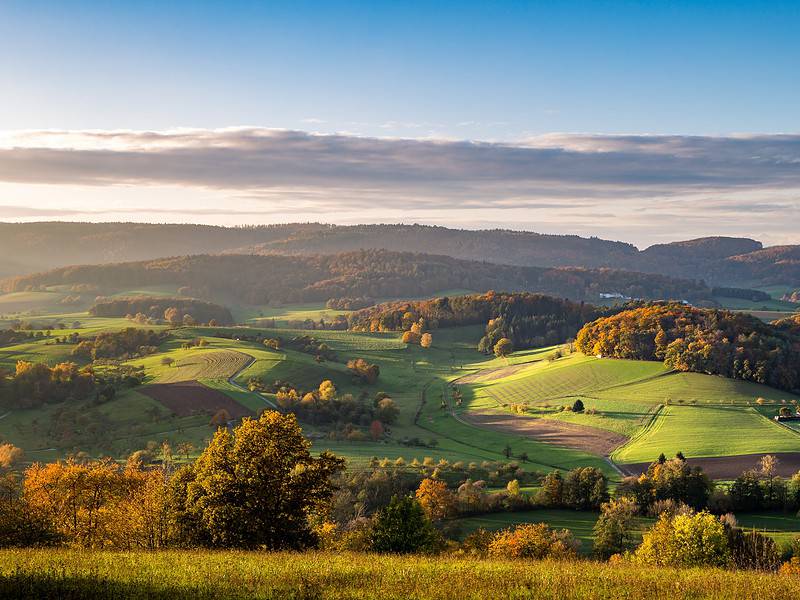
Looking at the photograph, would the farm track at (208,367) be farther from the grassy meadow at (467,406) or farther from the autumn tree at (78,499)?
the autumn tree at (78,499)

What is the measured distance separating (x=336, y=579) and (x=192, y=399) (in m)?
111

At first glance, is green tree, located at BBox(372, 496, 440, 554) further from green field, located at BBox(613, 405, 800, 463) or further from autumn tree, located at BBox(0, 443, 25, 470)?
autumn tree, located at BBox(0, 443, 25, 470)

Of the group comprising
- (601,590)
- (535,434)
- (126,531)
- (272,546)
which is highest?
(601,590)

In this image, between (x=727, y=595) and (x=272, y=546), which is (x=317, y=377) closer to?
(x=272, y=546)

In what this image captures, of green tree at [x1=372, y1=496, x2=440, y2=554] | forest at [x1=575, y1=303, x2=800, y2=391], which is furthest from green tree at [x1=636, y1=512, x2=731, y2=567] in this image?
forest at [x1=575, y1=303, x2=800, y2=391]

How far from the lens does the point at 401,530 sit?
137ft

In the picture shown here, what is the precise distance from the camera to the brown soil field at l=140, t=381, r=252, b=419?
12031 centimetres

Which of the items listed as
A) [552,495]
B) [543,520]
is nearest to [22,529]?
[543,520]

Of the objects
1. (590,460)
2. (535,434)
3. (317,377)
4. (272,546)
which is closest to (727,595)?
(272,546)

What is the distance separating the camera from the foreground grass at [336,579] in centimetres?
1789

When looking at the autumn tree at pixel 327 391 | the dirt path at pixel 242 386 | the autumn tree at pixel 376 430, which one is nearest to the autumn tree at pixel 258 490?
the autumn tree at pixel 376 430

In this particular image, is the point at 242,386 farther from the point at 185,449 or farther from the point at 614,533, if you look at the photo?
the point at 614,533

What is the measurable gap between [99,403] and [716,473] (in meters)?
99.1

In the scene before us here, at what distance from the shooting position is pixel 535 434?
120 metres
